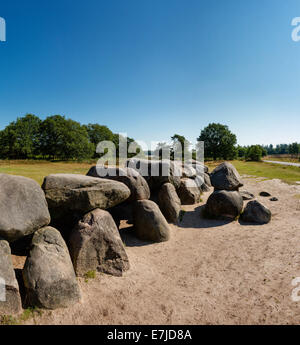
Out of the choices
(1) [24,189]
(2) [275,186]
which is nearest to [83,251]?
(1) [24,189]

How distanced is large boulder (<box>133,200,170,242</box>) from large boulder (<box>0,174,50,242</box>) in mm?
4407

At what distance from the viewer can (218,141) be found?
186 ft

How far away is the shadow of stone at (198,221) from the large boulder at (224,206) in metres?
0.32

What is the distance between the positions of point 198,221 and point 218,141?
4966cm

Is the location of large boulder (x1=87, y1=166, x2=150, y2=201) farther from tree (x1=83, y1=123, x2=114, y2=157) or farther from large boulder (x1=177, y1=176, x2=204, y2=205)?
tree (x1=83, y1=123, x2=114, y2=157)

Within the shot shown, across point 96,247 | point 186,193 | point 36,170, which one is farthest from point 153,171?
point 36,170

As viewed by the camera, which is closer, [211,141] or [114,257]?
[114,257]

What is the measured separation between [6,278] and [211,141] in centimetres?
5817

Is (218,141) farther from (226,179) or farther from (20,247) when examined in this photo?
(20,247)

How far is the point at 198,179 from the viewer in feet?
59.0

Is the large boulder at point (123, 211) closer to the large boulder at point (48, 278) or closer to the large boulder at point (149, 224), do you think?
the large boulder at point (149, 224)

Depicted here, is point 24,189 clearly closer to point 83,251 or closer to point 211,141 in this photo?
point 83,251

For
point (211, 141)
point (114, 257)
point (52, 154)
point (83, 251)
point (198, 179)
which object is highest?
point (211, 141)

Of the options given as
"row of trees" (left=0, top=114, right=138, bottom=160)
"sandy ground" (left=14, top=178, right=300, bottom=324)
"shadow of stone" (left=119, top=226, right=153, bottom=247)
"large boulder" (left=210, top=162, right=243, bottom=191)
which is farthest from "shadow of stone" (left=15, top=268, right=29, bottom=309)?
"row of trees" (left=0, top=114, right=138, bottom=160)
